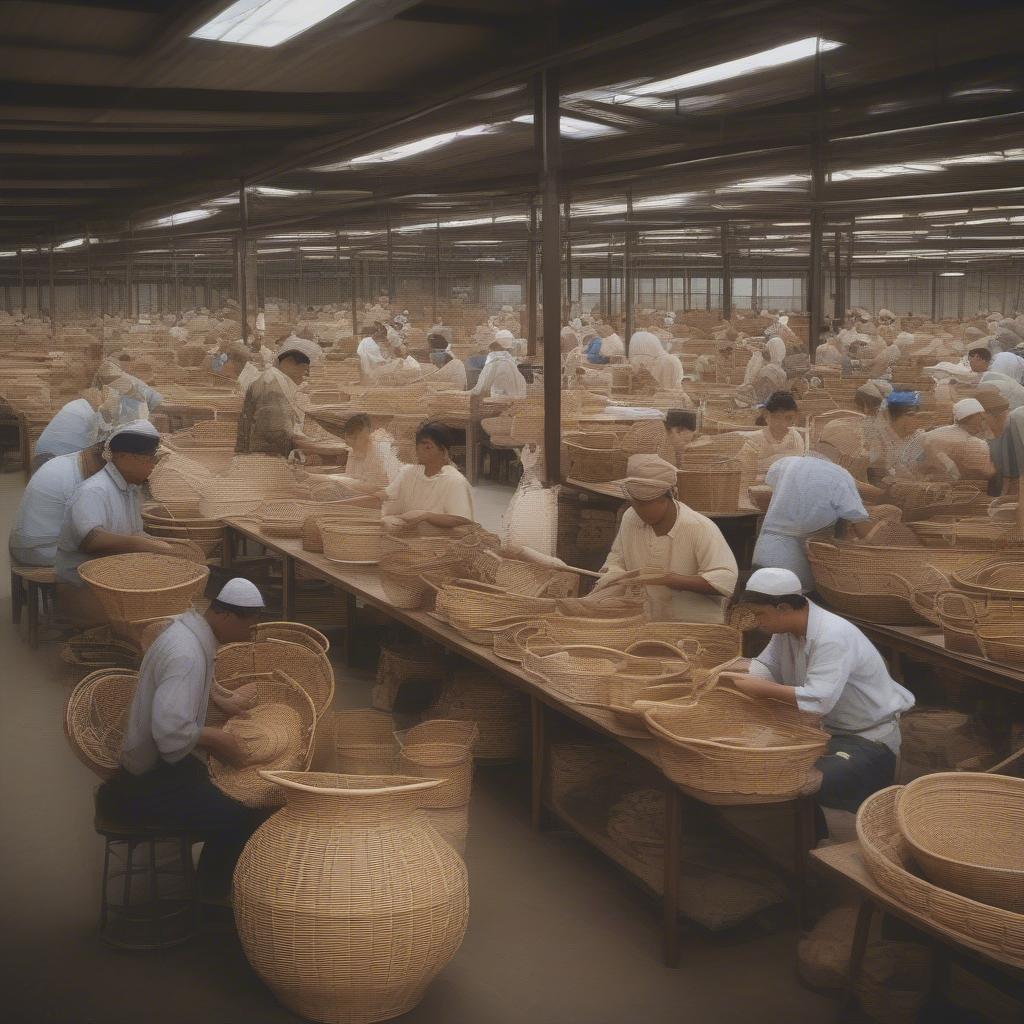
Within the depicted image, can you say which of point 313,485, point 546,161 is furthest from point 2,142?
point 546,161

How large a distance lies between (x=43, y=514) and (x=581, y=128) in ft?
15.0

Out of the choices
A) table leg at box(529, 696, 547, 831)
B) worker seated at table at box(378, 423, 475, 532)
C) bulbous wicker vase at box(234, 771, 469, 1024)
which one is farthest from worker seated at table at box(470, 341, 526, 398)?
bulbous wicker vase at box(234, 771, 469, 1024)

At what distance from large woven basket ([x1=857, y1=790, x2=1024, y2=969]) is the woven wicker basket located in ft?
4.47

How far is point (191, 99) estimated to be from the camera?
7.89m

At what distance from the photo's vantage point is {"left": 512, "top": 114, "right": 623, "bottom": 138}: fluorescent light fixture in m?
8.68

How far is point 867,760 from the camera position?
12.5ft

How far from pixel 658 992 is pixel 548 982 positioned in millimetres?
293

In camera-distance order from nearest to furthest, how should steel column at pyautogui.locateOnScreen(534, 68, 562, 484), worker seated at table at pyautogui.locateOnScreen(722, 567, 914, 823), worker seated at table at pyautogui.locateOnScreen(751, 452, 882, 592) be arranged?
worker seated at table at pyautogui.locateOnScreen(722, 567, 914, 823) < worker seated at table at pyautogui.locateOnScreen(751, 452, 882, 592) < steel column at pyautogui.locateOnScreen(534, 68, 562, 484)

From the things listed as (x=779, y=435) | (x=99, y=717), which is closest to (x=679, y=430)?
(x=779, y=435)

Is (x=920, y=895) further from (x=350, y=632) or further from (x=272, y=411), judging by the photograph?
(x=272, y=411)

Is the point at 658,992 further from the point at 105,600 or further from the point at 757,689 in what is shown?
the point at 105,600

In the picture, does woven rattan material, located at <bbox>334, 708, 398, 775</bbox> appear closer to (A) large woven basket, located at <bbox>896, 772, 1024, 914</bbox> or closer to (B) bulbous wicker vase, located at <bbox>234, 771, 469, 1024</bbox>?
(B) bulbous wicker vase, located at <bbox>234, 771, 469, 1024</bbox>

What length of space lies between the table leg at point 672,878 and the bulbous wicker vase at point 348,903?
62 centimetres

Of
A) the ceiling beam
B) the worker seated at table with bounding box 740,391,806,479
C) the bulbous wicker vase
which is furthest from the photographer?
the ceiling beam
